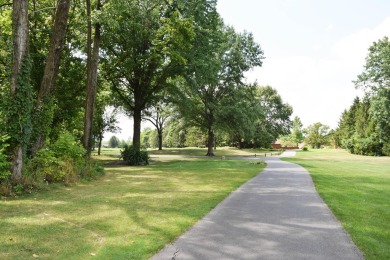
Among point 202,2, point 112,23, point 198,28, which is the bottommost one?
point 112,23

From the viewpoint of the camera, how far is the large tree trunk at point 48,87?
474 inches

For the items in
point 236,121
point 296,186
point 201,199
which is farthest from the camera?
point 236,121

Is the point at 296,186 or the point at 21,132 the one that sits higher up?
the point at 21,132

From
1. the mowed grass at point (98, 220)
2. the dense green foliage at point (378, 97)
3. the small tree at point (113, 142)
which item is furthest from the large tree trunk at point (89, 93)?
the small tree at point (113, 142)

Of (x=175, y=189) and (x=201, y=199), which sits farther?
(x=175, y=189)

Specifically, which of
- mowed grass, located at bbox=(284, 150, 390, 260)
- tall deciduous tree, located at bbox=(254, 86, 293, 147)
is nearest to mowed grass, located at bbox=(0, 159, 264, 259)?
mowed grass, located at bbox=(284, 150, 390, 260)

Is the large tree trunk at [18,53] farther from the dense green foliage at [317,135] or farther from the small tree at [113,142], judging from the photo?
the small tree at [113,142]

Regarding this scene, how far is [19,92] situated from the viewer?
995cm

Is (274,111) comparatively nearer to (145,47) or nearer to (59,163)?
(145,47)

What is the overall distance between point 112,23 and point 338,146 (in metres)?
84.8

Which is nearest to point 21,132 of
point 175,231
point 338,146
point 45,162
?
Result: point 45,162

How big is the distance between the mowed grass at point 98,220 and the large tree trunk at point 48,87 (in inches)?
105

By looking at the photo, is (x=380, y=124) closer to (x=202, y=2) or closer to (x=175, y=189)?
(x=202, y=2)

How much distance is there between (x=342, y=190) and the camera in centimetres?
1195
